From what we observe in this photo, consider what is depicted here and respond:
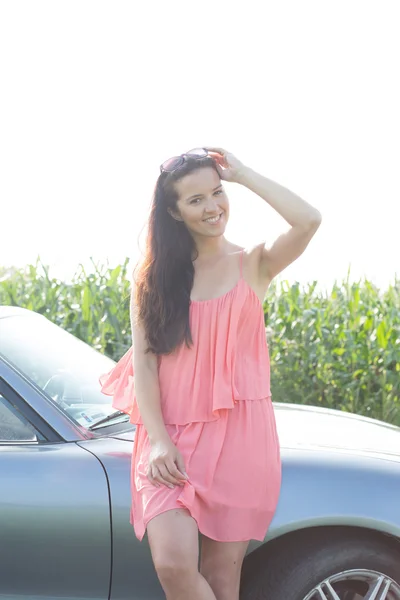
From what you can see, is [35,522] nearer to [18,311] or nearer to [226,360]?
[226,360]

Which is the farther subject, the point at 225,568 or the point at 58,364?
the point at 58,364

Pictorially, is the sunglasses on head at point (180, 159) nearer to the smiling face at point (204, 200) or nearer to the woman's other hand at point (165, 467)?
the smiling face at point (204, 200)

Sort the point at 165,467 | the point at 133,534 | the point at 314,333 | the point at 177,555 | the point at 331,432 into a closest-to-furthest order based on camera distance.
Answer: the point at 177,555, the point at 165,467, the point at 133,534, the point at 331,432, the point at 314,333

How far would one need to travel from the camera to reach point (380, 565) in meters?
3.37

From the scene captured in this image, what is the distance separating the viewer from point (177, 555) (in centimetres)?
307

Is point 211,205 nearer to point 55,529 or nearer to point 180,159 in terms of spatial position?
point 180,159

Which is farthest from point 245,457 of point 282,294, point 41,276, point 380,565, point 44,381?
point 41,276

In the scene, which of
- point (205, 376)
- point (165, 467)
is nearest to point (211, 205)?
point (205, 376)

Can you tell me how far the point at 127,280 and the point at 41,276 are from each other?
82cm

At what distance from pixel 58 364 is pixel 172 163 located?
112 centimetres

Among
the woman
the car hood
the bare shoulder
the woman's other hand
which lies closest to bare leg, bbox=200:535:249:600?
the woman

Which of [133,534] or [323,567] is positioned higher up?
[133,534]

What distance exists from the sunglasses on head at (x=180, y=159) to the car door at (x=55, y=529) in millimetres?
1087

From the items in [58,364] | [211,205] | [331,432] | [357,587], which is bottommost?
[357,587]
